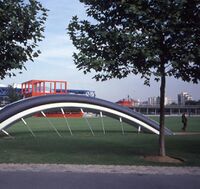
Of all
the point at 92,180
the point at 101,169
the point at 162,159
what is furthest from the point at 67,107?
the point at 92,180

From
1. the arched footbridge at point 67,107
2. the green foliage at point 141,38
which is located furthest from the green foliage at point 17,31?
the arched footbridge at point 67,107

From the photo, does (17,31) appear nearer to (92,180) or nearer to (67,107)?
(92,180)

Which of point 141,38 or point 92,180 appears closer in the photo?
point 92,180

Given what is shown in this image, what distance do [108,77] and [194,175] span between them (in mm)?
5096

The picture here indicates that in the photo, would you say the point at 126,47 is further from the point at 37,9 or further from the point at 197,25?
the point at 37,9

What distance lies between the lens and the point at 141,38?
12594 mm

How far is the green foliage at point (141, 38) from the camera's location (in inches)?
498

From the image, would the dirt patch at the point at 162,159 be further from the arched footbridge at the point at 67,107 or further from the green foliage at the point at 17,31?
the arched footbridge at the point at 67,107

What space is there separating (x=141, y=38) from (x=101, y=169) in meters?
4.50

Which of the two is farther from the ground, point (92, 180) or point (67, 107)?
point (67, 107)

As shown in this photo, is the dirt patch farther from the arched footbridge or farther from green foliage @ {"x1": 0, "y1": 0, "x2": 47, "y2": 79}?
the arched footbridge

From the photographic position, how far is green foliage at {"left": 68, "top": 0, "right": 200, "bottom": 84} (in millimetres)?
12641

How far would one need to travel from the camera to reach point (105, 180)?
9.46 m

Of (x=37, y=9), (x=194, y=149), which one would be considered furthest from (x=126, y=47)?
(x=194, y=149)
